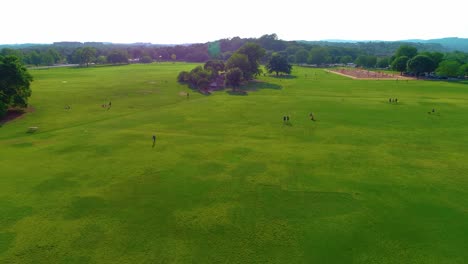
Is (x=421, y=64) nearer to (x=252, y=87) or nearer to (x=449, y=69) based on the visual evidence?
(x=449, y=69)

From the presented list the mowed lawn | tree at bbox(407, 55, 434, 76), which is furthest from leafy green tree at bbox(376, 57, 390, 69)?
the mowed lawn

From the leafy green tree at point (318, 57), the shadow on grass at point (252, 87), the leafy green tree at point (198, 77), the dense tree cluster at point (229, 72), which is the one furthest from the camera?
the leafy green tree at point (318, 57)

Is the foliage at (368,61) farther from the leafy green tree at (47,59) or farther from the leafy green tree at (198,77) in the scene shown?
the leafy green tree at (47,59)

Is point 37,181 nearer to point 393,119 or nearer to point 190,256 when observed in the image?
point 190,256

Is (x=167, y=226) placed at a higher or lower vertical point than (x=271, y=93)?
lower

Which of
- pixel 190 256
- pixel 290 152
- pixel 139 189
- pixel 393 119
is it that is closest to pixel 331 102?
pixel 393 119

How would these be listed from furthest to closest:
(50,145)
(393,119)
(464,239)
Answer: (393,119) → (50,145) → (464,239)

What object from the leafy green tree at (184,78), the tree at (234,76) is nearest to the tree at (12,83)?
the leafy green tree at (184,78)
